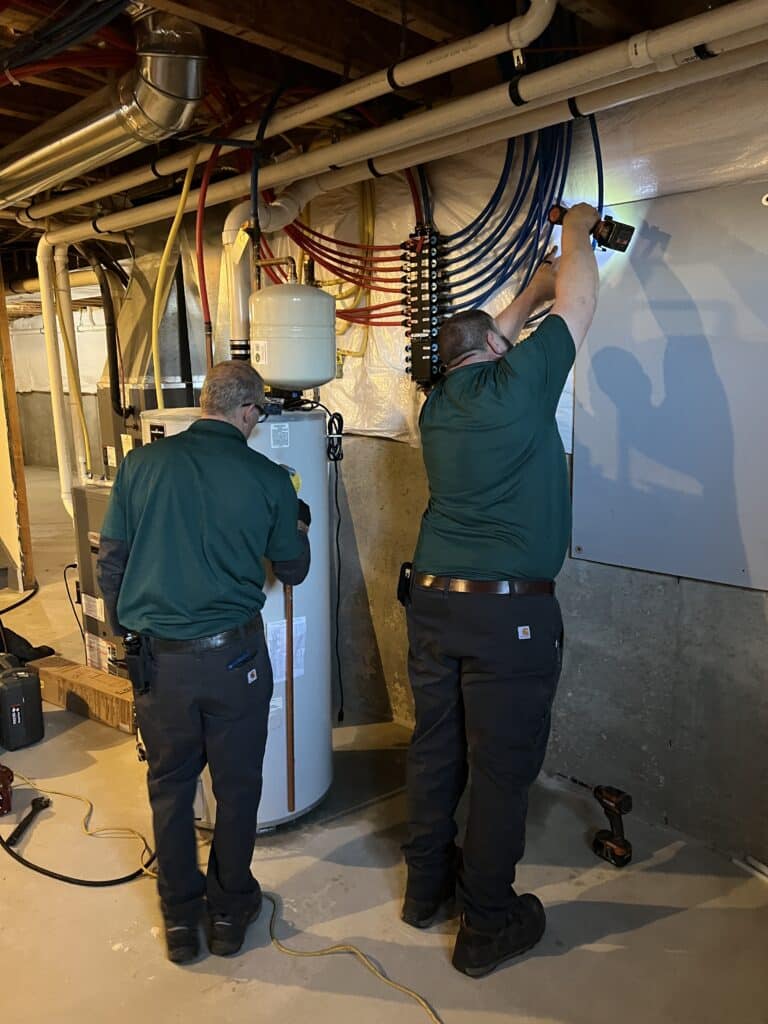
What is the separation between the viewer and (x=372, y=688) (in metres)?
3.30

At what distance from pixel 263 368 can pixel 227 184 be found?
0.77 meters

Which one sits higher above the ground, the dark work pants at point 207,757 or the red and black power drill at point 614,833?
the dark work pants at point 207,757

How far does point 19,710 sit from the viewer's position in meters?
3.02

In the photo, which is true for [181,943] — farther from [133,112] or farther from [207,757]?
[133,112]

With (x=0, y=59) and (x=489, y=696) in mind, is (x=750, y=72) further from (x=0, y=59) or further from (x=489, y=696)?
(x=0, y=59)

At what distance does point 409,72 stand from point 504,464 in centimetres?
95

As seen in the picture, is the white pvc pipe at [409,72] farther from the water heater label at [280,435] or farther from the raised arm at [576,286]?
the water heater label at [280,435]

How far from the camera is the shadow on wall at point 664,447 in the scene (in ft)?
6.88

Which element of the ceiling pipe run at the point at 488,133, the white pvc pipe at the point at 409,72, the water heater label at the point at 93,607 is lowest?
the water heater label at the point at 93,607

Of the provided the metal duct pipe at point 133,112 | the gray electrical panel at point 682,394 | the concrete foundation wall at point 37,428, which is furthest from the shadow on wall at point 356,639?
the concrete foundation wall at point 37,428

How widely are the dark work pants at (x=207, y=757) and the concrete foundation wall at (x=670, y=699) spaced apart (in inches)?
43.1

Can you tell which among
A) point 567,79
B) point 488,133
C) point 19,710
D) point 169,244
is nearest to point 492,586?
point 567,79

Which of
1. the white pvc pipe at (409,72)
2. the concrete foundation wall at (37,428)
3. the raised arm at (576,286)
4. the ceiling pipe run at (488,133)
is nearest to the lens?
the white pvc pipe at (409,72)

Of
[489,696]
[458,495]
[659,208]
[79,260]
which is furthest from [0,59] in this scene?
[79,260]
